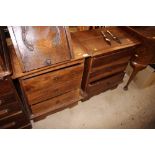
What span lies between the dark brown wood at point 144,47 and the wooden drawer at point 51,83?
26.4 inches

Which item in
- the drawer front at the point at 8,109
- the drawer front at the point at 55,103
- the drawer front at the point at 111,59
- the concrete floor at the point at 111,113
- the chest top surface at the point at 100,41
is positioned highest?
the chest top surface at the point at 100,41

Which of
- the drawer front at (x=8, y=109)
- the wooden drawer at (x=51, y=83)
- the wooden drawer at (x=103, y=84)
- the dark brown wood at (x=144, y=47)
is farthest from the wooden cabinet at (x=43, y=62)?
the dark brown wood at (x=144, y=47)

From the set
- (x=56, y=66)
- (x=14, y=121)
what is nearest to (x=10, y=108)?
(x=14, y=121)

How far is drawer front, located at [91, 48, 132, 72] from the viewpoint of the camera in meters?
1.26

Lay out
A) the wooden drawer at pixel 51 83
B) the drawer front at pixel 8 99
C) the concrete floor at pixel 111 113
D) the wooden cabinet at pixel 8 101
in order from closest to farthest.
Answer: the wooden cabinet at pixel 8 101
the drawer front at pixel 8 99
the wooden drawer at pixel 51 83
the concrete floor at pixel 111 113

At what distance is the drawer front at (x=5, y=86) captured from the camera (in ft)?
2.84

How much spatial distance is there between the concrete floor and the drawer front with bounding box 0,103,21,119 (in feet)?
1.47

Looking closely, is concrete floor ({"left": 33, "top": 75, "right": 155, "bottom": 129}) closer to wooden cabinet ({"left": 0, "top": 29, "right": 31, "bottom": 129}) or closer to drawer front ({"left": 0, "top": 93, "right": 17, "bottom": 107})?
wooden cabinet ({"left": 0, "top": 29, "right": 31, "bottom": 129})

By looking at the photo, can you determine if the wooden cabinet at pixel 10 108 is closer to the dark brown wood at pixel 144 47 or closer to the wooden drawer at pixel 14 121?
the wooden drawer at pixel 14 121

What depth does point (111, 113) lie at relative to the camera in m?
1.64

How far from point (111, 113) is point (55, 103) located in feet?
2.22
